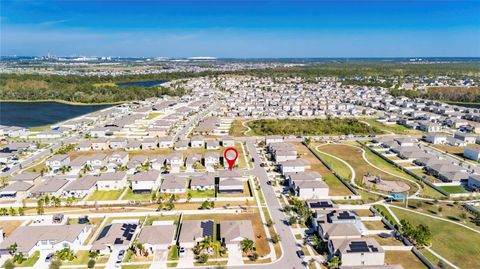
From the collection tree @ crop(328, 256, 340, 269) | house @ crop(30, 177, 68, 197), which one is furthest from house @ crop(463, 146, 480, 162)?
house @ crop(30, 177, 68, 197)

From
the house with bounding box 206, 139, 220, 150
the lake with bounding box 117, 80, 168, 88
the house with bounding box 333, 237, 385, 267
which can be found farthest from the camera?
the lake with bounding box 117, 80, 168, 88

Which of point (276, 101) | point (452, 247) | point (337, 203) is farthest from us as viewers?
point (276, 101)

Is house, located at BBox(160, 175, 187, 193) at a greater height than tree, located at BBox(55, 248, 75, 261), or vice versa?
house, located at BBox(160, 175, 187, 193)

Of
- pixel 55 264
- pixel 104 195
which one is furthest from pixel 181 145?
pixel 55 264

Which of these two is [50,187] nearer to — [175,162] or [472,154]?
[175,162]

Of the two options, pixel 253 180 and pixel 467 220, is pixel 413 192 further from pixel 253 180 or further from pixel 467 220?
pixel 253 180

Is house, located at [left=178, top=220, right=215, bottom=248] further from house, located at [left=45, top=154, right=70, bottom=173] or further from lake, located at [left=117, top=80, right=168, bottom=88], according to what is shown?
lake, located at [left=117, top=80, right=168, bottom=88]

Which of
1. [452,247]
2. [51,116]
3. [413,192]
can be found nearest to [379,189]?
[413,192]
